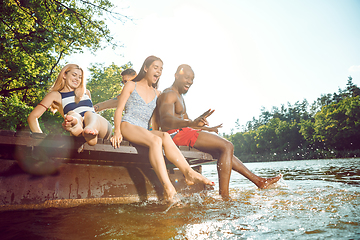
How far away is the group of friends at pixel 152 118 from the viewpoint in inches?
115

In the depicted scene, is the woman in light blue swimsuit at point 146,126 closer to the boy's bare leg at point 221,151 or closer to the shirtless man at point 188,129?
the shirtless man at point 188,129

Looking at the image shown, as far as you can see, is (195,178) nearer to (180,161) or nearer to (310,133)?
(180,161)

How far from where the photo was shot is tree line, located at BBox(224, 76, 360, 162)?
4775 cm

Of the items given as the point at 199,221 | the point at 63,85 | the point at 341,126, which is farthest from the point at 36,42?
the point at 341,126

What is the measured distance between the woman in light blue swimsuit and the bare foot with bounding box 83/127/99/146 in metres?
0.25

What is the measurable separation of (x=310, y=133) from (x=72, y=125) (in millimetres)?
69195

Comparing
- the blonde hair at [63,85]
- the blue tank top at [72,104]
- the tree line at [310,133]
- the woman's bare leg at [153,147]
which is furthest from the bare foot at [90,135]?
the tree line at [310,133]

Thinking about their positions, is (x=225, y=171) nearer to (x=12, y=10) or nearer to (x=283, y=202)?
(x=283, y=202)

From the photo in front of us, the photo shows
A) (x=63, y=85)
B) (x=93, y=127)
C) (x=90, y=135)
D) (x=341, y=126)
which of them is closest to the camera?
(x=90, y=135)

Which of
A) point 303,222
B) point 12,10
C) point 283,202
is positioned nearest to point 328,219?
point 303,222

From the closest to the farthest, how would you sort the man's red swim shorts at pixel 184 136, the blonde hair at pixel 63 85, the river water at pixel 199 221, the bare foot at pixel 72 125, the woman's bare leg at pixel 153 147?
the river water at pixel 199 221 < the bare foot at pixel 72 125 < the woman's bare leg at pixel 153 147 < the blonde hair at pixel 63 85 < the man's red swim shorts at pixel 184 136

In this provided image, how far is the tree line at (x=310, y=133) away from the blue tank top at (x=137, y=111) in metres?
46.3

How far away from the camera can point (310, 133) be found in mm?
61906

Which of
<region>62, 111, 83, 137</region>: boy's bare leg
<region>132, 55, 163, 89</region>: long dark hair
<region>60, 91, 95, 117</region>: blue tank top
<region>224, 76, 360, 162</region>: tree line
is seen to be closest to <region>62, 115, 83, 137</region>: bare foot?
<region>62, 111, 83, 137</region>: boy's bare leg
